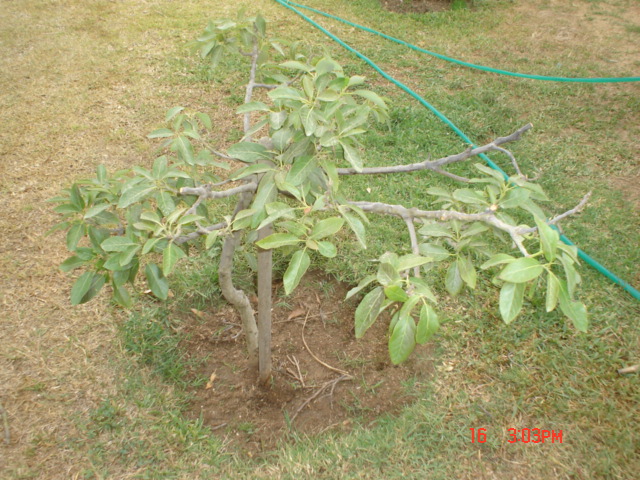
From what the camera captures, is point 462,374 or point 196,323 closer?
point 462,374

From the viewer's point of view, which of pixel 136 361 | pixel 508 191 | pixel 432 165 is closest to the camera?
Answer: pixel 508 191

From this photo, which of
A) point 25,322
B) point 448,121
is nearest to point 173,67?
point 448,121

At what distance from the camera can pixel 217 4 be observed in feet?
16.2

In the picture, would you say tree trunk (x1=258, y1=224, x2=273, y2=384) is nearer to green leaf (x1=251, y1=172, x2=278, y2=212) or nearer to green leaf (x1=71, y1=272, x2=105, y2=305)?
green leaf (x1=251, y1=172, x2=278, y2=212)

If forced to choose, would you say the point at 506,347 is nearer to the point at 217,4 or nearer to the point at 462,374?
the point at 462,374

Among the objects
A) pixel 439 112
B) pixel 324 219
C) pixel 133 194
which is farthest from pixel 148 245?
pixel 439 112

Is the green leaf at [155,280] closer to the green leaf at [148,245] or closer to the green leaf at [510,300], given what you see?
the green leaf at [148,245]

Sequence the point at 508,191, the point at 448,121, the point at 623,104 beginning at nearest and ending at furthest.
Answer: the point at 508,191 → the point at 448,121 → the point at 623,104

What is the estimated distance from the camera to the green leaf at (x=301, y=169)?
1.04 m

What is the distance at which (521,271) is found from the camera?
0.79m

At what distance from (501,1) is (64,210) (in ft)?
19.0

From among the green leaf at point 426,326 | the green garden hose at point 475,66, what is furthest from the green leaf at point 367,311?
the green garden hose at point 475,66
